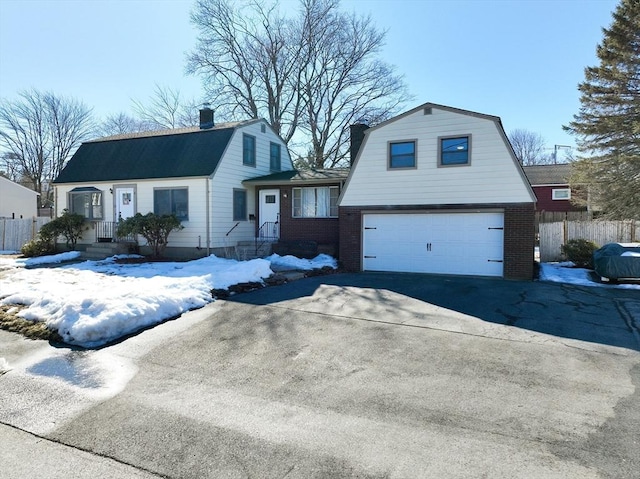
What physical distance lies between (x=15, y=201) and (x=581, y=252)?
38.2 m

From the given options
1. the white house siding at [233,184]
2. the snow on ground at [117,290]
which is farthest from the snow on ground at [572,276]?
the white house siding at [233,184]

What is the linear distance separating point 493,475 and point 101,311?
6342mm

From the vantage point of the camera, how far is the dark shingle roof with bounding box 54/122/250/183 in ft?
55.8

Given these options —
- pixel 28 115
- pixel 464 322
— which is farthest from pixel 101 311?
pixel 28 115

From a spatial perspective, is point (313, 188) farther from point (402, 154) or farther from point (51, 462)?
point (51, 462)

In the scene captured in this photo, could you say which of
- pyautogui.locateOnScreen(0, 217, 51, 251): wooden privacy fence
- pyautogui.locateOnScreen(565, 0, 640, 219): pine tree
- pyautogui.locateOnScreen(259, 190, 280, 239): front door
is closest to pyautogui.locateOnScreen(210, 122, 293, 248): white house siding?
pyautogui.locateOnScreen(259, 190, 280, 239): front door

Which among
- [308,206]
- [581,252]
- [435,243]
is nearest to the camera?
[435,243]

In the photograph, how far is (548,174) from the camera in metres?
32.0

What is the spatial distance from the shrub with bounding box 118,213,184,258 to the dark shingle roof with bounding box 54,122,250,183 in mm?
1944

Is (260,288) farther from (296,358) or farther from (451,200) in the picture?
(451,200)

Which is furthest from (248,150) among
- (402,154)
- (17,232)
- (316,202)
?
(17,232)

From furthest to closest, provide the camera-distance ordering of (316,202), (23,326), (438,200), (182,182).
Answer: (316,202), (182,182), (438,200), (23,326)

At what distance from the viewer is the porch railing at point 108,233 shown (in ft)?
57.0

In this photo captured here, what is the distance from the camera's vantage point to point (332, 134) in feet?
105
